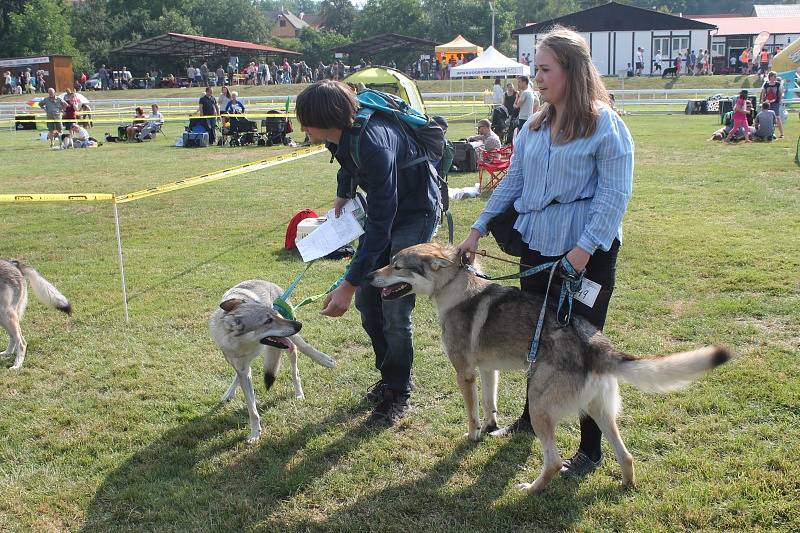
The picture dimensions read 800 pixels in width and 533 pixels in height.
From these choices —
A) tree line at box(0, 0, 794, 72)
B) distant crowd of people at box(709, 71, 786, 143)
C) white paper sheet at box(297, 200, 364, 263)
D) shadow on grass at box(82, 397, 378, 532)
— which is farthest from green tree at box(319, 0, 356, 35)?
shadow on grass at box(82, 397, 378, 532)

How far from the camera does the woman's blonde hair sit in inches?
112

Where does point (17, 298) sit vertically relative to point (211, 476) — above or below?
above

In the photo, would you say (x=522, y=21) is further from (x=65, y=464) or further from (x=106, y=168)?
(x=65, y=464)

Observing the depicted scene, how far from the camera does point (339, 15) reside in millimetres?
88000

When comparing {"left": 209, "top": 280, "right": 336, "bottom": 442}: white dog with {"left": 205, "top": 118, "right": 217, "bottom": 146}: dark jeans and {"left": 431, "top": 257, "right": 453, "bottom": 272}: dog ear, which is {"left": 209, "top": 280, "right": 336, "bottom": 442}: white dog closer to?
{"left": 431, "top": 257, "right": 453, "bottom": 272}: dog ear

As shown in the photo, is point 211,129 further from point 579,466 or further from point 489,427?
point 579,466

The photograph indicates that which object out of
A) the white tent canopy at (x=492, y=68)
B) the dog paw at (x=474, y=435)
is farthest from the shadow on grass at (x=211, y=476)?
the white tent canopy at (x=492, y=68)

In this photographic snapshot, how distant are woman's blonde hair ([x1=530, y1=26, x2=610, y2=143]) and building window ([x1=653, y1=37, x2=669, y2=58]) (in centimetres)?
5365

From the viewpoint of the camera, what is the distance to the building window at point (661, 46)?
49.9 meters

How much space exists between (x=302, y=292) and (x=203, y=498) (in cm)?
345

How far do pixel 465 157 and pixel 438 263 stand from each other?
1080 cm

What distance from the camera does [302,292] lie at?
6.66 metres

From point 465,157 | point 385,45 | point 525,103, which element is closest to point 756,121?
point 525,103

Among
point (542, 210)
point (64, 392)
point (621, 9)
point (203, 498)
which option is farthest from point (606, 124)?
point (621, 9)
